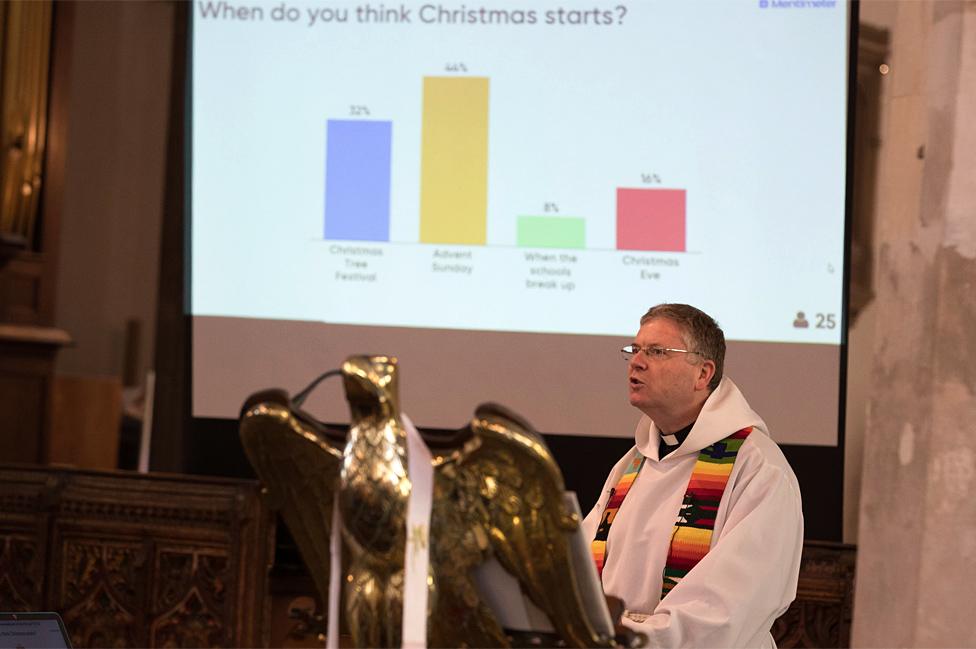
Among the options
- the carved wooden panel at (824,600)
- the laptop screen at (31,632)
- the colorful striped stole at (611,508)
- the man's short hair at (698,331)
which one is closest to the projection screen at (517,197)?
the carved wooden panel at (824,600)

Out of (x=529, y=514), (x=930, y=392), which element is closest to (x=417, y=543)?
(x=529, y=514)

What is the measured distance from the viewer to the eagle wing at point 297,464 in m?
1.79

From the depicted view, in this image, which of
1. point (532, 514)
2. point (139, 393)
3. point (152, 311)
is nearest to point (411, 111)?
point (532, 514)

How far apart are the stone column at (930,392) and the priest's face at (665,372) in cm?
77

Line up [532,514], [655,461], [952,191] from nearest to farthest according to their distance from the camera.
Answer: [532,514] → [655,461] → [952,191]

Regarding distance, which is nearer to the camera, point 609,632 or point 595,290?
point 609,632

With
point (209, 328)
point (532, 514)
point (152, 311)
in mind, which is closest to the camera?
point (532, 514)

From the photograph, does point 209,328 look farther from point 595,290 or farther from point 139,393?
point 139,393

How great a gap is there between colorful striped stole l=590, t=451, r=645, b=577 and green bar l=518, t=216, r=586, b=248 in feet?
5.65

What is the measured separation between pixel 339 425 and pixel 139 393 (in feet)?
12.3

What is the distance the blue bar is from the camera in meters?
4.89

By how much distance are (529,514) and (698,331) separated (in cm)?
123

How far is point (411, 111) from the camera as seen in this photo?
194 inches

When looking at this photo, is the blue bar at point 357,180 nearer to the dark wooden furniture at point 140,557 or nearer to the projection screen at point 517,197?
the projection screen at point 517,197
